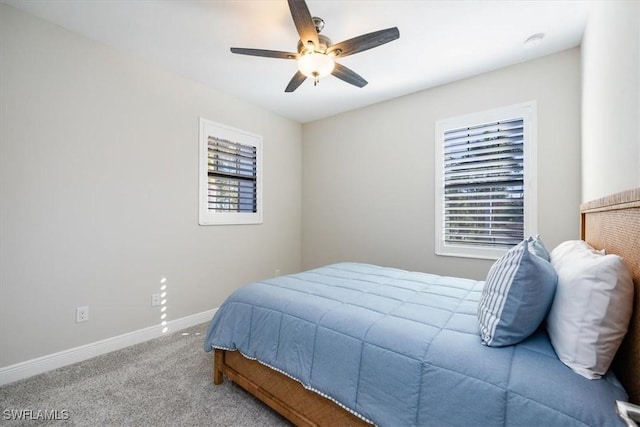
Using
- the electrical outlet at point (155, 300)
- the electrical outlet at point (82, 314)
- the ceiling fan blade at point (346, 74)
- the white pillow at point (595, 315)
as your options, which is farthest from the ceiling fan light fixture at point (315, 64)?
the electrical outlet at point (82, 314)

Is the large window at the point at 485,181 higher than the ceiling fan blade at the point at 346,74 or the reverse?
the reverse

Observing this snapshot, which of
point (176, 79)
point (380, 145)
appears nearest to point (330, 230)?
point (380, 145)

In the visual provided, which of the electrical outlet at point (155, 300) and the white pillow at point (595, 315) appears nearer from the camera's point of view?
the white pillow at point (595, 315)

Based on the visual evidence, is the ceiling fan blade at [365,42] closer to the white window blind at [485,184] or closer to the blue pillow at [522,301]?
the blue pillow at [522,301]

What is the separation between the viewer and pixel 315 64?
1.97m

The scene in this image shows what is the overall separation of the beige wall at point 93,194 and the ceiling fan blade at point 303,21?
1.79 m

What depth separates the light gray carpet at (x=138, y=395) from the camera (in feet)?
5.40

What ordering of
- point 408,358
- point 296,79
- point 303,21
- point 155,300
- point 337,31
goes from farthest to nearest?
point 155,300 → point 296,79 → point 337,31 → point 303,21 → point 408,358

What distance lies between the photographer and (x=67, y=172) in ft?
7.37

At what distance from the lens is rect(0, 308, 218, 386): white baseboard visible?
2.00 meters

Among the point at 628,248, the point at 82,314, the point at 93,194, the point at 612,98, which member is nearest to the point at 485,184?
the point at 612,98

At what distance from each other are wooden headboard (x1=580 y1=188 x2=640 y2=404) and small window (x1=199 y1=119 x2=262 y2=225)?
10.5ft

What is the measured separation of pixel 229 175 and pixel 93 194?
4.48ft

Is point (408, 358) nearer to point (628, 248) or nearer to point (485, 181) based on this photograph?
point (628, 248)
